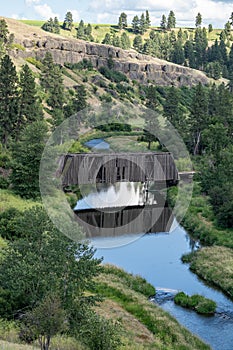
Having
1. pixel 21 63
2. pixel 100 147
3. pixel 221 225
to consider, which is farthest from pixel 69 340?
pixel 21 63

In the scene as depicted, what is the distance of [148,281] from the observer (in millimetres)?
35625

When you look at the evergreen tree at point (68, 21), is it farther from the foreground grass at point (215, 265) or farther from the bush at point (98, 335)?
the bush at point (98, 335)

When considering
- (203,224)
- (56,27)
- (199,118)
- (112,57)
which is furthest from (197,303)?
(56,27)

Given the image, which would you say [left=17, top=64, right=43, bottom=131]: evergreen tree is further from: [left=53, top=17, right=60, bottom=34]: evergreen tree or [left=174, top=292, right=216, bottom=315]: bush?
[left=53, top=17, right=60, bottom=34]: evergreen tree

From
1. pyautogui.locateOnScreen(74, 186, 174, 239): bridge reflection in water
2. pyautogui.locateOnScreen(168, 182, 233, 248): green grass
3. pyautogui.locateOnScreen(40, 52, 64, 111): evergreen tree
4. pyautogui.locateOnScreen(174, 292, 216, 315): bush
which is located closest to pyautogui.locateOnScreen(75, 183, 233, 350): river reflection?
pyautogui.locateOnScreen(74, 186, 174, 239): bridge reflection in water

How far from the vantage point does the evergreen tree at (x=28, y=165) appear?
49.6 meters

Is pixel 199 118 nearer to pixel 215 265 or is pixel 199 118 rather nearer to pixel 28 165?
pixel 28 165

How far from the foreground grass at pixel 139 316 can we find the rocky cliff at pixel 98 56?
3245 inches

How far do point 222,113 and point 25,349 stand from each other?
206ft

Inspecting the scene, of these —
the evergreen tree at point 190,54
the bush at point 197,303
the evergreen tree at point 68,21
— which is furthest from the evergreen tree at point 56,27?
the bush at point 197,303

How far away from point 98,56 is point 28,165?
85161 millimetres

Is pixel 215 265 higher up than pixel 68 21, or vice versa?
pixel 68 21

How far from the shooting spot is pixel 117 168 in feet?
198

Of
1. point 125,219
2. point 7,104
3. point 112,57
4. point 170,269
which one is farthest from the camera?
point 112,57
